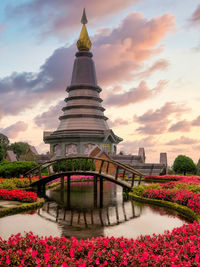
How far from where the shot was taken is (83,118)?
164 feet

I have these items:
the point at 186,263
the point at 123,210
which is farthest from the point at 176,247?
the point at 123,210

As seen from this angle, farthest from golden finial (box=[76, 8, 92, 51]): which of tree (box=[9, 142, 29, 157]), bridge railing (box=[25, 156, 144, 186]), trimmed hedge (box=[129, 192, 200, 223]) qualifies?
trimmed hedge (box=[129, 192, 200, 223])

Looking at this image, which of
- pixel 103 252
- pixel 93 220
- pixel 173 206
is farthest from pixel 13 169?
pixel 103 252

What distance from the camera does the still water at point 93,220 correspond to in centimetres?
1077

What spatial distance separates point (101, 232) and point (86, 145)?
38.1 m

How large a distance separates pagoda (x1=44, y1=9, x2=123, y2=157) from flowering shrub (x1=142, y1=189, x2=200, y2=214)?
1154 inches

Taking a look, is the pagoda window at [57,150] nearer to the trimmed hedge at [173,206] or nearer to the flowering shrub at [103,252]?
the trimmed hedge at [173,206]

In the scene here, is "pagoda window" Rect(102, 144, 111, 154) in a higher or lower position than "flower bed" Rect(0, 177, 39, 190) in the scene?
higher

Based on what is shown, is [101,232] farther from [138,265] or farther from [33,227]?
[138,265]

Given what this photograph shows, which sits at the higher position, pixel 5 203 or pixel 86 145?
pixel 86 145

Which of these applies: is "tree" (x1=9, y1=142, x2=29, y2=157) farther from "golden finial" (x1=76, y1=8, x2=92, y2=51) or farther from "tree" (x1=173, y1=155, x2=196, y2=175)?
"tree" (x1=173, y1=155, x2=196, y2=175)

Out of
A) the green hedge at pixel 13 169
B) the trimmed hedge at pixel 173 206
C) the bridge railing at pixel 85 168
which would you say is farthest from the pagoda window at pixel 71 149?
the trimmed hedge at pixel 173 206

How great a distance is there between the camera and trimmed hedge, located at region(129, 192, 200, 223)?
13092mm

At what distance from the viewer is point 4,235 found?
33.3 feet
